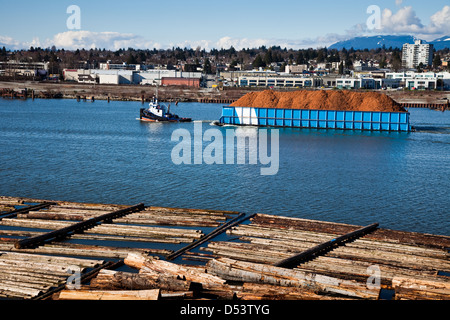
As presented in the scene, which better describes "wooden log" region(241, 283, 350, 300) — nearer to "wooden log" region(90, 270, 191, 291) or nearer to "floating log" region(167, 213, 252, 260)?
"wooden log" region(90, 270, 191, 291)

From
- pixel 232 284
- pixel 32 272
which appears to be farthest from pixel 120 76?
pixel 232 284

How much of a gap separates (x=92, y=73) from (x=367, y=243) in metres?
166

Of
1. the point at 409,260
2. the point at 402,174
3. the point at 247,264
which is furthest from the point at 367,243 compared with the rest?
the point at 402,174

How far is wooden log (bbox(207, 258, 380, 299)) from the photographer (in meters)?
12.9

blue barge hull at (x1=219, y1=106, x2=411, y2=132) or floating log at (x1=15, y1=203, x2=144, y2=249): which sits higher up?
blue barge hull at (x1=219, y1=106, x2=411, y2=132)

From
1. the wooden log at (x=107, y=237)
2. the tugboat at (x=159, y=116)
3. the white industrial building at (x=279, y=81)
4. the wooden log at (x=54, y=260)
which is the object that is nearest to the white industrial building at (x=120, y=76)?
the white industrial building at (x=279, y=81)

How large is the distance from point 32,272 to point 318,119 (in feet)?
166

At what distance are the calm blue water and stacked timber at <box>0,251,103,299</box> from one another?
393 inches

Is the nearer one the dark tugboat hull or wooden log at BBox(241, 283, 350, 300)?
wooden log at BBox(241, 283, 350, 300)

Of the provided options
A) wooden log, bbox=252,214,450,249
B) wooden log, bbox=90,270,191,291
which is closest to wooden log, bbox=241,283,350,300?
wooden log, bbox=90,270,191,291

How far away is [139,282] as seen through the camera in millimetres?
12867

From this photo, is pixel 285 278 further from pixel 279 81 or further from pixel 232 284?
pixel 279 81

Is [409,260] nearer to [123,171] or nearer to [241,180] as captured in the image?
[241,180]

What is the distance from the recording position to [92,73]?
17525 centimetres
